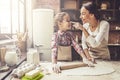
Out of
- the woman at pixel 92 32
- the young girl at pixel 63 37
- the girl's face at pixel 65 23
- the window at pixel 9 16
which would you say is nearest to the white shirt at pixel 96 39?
the woman at pixel 92 32

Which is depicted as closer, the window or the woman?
the woman

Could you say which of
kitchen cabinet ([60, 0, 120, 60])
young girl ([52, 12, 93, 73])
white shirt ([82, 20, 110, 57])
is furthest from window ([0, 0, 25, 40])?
white shirt ([82, 20, 110, 57])

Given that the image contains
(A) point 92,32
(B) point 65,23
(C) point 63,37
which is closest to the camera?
(B) point 65,23

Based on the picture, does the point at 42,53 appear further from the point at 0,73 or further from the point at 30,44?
the point at 0,73

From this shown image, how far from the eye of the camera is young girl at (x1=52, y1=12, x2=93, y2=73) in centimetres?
234

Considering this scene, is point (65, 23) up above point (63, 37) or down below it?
above

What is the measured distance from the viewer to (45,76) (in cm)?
179

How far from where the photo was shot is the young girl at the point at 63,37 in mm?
2342

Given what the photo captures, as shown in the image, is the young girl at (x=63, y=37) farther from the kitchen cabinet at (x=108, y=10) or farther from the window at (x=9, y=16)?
the kitchen cabinet at (x=108, y=10)

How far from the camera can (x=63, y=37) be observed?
248 cm

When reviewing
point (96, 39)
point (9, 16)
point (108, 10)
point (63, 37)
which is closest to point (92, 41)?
point (96, 39)

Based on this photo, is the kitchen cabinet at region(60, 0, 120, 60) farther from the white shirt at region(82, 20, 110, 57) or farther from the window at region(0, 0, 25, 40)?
the white shirt at region(82, 20, 110, 57)

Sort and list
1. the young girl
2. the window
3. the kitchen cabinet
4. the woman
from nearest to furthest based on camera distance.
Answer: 1. the young girl
2. the woman
3. the window
4. the kitchen cabinet

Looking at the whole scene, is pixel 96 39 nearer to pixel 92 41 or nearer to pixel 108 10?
pixel 92 41
